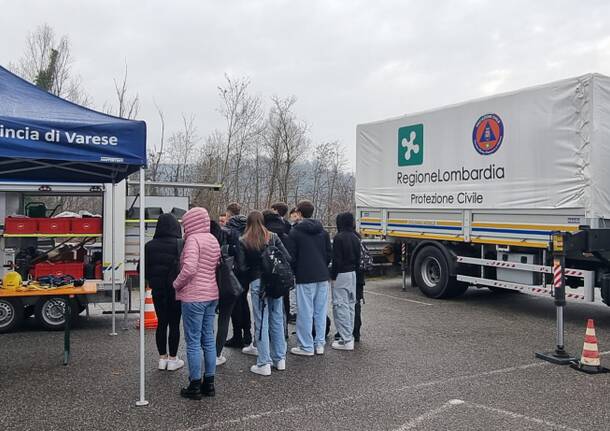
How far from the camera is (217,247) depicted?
5.23m

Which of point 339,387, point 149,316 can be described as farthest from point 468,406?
point 149,316

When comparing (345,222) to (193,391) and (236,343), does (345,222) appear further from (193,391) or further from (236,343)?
(193,391)

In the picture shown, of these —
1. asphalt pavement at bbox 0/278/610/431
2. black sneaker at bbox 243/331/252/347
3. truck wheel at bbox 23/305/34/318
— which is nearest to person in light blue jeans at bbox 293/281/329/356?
asphalt pavement at bbox 0/278/610/431

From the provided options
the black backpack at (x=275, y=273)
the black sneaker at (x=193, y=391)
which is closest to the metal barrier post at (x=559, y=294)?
the black backpack at (x=275, y=273)

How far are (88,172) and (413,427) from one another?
16.2 ft

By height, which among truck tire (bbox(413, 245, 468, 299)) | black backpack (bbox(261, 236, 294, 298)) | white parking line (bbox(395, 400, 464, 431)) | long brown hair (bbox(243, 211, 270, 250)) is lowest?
white parking line (bbox(395, 400, 464, 431))

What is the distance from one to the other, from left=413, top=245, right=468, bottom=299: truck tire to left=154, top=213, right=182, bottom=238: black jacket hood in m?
6.13

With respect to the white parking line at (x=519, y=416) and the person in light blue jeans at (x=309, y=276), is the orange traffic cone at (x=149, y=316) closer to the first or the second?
the person in light blue jeans at (x=309, y=276)

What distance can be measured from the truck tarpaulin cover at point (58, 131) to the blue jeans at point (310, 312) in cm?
243

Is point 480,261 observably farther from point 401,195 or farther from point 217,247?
point 217,247

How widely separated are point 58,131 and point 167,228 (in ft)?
4.76

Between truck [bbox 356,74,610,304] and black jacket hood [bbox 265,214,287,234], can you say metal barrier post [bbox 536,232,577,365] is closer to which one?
truck [bbox 356,74,610,304]

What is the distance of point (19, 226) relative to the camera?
8.59 metres

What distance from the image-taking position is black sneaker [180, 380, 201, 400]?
5.08 metres
